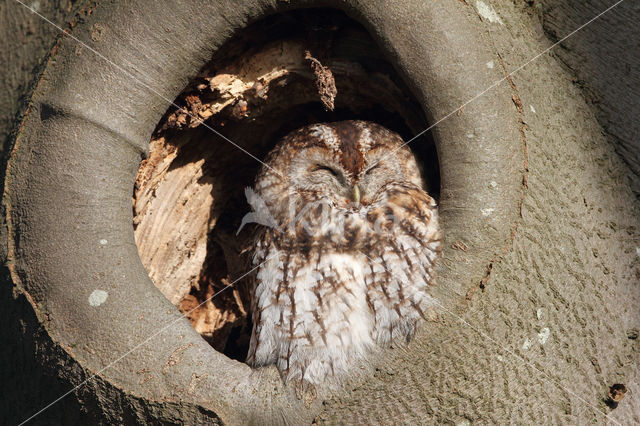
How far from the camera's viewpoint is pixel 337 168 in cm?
204

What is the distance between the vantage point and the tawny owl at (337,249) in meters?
1.48

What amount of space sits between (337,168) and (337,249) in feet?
1.35

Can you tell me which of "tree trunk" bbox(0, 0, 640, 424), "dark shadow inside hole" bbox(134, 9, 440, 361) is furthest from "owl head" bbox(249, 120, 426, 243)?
"tree trunk" bbox(0, 0, 640, 424)

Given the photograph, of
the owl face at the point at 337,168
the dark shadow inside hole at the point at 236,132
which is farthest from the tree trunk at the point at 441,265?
the owl face at the point at 337,168

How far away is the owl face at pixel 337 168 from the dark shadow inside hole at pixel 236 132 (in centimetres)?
10

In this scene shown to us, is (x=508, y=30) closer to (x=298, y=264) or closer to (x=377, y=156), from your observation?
(x=377, y=156)

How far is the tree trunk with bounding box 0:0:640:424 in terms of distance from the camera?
4.04 feet

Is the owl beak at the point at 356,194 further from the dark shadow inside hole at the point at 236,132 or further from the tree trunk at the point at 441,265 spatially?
the tree trunk at the point at 441,265

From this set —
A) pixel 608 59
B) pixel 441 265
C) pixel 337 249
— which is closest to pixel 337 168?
pixel 337 249

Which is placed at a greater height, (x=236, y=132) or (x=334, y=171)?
(x=236, y=132)

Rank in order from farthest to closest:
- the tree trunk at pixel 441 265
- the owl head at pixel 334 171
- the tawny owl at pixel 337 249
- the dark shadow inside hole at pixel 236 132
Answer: the owl head at pixel 334 171 < the dark shadow inside hole at pixel 236 132 < the tawny owl at pixel 337 249 < the tree trunk at pixel 441 265

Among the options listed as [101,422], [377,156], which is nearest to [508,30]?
[377,156]

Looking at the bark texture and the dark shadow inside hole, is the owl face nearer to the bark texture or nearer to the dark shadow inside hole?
the dark shadow inside hole

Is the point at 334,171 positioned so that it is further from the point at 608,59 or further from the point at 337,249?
the point at 608,59
